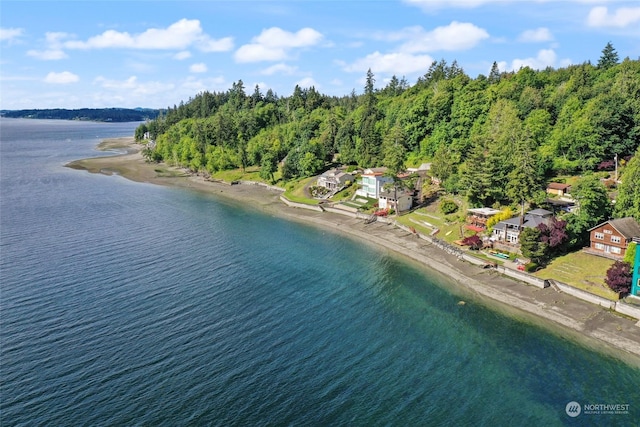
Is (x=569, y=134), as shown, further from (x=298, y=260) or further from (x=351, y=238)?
(x=298, y=260)

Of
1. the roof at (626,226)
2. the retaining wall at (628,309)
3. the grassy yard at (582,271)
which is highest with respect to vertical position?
the roof at (626,226)

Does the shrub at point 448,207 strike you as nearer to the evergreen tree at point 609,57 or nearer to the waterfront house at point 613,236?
the waterfront house at point 613,236

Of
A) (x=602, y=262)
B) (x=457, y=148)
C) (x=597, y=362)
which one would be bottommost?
(x=597, y=362)

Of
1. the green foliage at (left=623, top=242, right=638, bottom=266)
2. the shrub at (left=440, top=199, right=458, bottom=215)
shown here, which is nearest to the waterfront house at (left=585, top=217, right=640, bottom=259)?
the green foliage at (left=623, top=242, right=638, bottom=266)

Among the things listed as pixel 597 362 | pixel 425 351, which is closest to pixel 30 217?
pixel 425 351

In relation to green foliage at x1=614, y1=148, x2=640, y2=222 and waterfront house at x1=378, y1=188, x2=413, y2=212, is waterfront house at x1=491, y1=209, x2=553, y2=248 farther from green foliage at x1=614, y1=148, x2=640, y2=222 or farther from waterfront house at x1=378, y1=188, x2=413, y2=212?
waterfront house at x1=378, y1=188, x2=413, y2=212

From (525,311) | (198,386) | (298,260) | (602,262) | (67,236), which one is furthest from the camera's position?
(67,236)

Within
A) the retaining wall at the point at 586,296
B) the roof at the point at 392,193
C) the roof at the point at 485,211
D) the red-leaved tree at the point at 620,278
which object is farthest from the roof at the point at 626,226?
the roof at the point at 392,193
